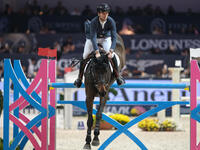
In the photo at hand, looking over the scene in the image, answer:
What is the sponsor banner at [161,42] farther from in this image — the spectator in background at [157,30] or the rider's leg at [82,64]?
the rider's leg at [82,64]

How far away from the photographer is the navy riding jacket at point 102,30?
5934 mm

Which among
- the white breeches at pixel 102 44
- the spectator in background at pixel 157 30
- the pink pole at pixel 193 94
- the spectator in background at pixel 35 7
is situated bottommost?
the pink pole at pixel 193 94

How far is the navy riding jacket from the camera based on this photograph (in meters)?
5.93

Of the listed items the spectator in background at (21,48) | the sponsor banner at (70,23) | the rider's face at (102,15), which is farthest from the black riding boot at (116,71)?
the sponsor banner at (70,23)

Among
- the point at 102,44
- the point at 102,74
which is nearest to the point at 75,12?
the point at 102,44

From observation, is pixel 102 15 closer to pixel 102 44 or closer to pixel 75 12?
pixel 102 44

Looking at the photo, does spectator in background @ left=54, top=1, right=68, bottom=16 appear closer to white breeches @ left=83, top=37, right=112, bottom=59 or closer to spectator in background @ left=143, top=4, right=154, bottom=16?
spectator in background @ left=143, top=4, right=154, bottom=16

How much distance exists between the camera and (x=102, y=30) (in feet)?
20.1

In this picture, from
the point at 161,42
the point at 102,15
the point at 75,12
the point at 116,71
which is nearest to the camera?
the point at 102,15

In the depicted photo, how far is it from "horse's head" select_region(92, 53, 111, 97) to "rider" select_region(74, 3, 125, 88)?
0.28ft

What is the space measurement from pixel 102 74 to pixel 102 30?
0.78 metres

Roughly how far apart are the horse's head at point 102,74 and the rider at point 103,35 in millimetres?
85

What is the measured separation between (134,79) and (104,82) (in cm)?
878

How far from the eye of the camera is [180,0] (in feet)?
72.5
